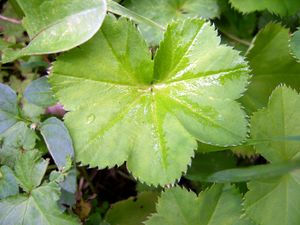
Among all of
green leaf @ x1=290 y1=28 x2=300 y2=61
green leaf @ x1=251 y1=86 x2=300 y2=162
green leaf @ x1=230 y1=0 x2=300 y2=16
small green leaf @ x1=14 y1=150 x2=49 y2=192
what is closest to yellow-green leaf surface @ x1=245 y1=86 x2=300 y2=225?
green leaf @ x1=251 y1=86 x2=300 y2=162

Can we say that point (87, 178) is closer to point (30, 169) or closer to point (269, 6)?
point (30, 169)

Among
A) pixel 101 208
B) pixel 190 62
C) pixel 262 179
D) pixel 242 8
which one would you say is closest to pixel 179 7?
pixel 242 8

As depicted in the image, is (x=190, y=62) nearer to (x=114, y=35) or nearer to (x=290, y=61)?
(x=114, y=35)

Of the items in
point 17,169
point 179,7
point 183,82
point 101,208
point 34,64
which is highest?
point 179,7

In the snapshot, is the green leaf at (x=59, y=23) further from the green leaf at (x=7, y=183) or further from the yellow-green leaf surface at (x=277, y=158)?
the yellow-green leaf surface at (x=277, y=158)

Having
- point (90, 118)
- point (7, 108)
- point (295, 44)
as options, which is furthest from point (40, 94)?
point (295, 44)

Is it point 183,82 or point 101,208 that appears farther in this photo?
point 101,208

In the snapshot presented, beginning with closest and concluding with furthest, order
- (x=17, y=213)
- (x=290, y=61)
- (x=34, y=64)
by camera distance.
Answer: (x=17, y=213) < (x=290, y=61) < (x=34, y=64)

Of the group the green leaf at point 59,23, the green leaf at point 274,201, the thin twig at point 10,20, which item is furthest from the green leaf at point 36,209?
the thin twig at point 10,20
